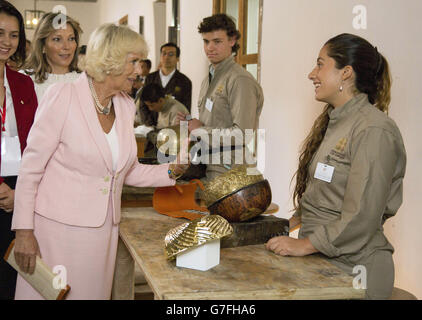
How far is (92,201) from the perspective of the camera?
2.01m

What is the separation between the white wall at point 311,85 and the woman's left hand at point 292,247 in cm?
101

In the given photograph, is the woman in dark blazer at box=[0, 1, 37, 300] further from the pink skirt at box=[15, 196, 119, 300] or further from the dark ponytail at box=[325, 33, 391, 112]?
the dark ponytail at box=[325, 33, 391, 112]

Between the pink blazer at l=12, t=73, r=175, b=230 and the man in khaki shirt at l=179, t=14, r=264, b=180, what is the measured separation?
1.48 meters

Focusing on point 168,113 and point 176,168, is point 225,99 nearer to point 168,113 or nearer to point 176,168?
point 176,168

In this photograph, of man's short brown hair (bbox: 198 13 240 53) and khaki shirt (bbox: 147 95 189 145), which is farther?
khaki shirt (bbox: 147 95 189 145)

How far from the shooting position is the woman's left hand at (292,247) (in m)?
1.88

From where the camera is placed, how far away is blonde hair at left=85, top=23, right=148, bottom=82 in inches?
79.3

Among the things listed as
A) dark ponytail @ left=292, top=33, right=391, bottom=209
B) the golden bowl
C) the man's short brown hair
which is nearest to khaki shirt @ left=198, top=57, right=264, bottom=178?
the man's short brown hair

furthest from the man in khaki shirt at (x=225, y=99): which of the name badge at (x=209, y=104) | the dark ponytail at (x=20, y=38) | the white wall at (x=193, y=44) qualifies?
the white wall at (x=193, y=44)

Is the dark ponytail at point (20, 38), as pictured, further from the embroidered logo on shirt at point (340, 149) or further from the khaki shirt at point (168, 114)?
the khaki shirt at point (168, 114)

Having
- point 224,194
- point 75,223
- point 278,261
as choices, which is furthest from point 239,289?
Result: point 75,223

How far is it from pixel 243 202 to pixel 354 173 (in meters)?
0.43
